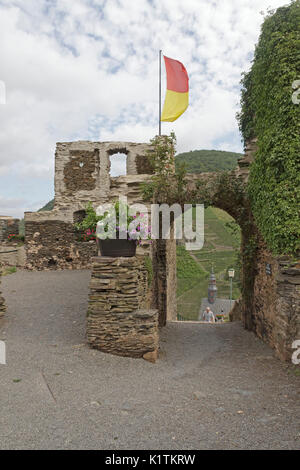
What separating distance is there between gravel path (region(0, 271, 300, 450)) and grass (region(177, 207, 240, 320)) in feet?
63.4

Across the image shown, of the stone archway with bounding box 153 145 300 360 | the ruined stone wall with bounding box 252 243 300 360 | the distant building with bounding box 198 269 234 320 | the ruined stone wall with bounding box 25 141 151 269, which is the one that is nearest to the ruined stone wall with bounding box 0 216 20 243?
the ruined stone wall with bounding box 25 141 151 269

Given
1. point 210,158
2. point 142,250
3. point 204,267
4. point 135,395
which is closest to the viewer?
point 135,395

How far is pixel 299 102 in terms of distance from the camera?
5.25m

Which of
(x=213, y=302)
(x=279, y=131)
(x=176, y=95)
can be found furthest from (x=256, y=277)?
(x=213, y=302)

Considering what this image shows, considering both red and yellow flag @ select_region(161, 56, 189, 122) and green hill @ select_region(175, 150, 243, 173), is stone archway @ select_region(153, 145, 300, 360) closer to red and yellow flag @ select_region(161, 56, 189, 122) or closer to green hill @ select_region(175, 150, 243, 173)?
red and yellow flag @ select_region(161, 56, 189, 122)

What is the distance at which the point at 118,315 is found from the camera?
16.3 feet

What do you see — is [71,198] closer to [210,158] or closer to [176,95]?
[176,95]

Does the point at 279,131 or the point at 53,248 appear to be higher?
the point at 279,131

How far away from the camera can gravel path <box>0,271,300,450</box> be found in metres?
2.84

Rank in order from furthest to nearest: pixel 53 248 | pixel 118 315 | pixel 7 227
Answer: pixel 7 227 < pixel 53 248 < pixel 118 315

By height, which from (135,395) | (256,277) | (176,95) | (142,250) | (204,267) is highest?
(176,95)

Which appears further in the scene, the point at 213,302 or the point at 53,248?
the point at 213,302

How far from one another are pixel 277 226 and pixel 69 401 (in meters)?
4.18

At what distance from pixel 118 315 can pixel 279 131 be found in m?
4.26
